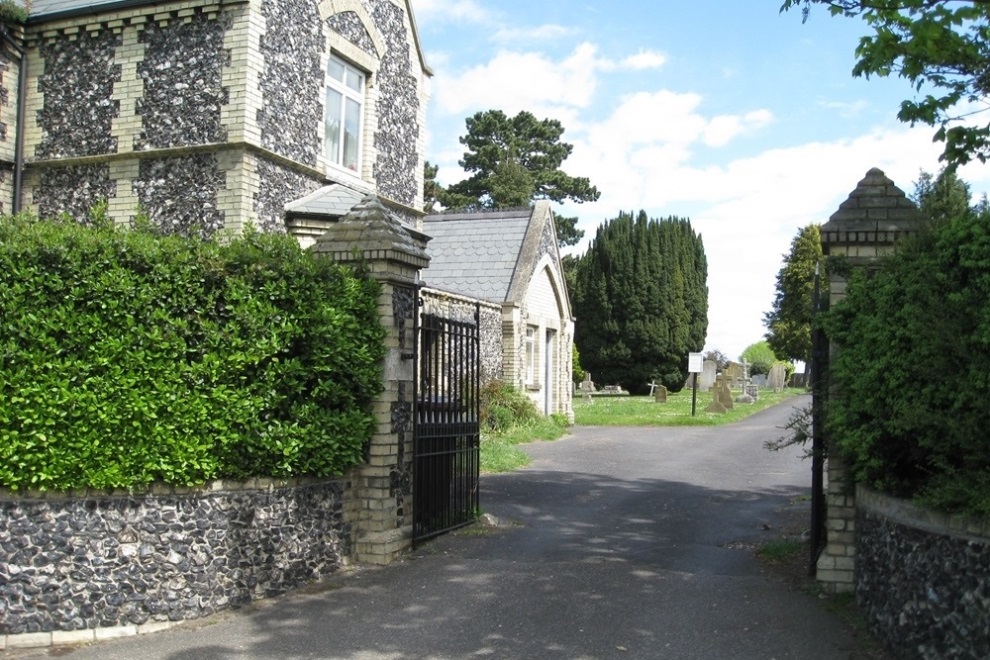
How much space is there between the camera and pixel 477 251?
25500 mm

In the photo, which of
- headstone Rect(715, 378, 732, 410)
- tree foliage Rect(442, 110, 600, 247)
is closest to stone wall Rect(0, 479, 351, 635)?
headstone Rect(715, 378, 732, 410)

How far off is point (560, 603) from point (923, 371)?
3.33 m

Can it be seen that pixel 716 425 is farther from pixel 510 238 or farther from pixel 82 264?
pixel 82 264

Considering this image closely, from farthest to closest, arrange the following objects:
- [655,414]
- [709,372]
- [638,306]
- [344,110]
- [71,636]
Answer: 1. [638,306]
2. [709,372]
3. [655,414]
4. [344,110]
5. [71,636]

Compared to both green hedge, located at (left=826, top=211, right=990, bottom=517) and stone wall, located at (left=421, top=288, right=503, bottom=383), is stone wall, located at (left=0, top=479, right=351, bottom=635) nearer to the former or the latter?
green hedge, located at (left=826, top=211, right=990, bottom=517)

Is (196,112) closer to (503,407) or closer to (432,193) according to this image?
(503,407)

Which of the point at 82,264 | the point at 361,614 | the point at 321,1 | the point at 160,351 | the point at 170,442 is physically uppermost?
the point at 321,1

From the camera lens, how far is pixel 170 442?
6863 millimetres

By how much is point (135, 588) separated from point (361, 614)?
1731 mm

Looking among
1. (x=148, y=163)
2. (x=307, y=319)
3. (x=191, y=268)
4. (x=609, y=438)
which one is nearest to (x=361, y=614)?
(x=307, y=319)

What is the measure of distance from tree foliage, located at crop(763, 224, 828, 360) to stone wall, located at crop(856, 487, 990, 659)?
179 ft

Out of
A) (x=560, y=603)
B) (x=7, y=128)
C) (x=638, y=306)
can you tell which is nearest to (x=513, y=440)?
(x=7, y=128)

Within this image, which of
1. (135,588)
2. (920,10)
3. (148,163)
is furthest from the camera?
(148,163)

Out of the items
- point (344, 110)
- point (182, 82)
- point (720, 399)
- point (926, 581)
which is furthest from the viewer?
point (720, 399)
